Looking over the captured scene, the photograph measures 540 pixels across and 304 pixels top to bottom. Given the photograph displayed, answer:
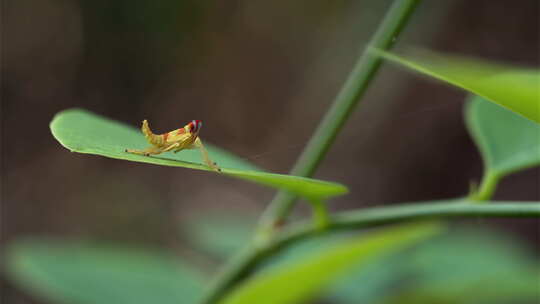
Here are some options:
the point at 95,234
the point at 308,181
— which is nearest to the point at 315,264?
the point at 308,181

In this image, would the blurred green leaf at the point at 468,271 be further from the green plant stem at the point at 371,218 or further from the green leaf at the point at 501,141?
the green plant stem at the point at 371,218

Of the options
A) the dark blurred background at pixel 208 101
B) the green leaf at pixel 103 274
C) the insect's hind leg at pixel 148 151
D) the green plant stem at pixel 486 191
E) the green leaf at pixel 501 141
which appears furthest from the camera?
the dark blurred background at pixel 208 101

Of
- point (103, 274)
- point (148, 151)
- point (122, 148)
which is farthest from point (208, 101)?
point (122, 148)

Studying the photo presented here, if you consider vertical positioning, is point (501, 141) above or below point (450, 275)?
above

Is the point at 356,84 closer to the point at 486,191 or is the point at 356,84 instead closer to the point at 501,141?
the point at 486,191

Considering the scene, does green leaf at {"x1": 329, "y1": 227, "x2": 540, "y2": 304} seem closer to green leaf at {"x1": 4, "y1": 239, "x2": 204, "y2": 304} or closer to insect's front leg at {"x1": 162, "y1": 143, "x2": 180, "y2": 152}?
green leaf at {"x1": 4, "y1": 239, "x2": 204, "y2": 304}

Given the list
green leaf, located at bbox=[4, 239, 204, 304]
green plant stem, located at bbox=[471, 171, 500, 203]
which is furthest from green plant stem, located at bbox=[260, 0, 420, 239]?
green leaf, located at bbox=[4, 239, 204, 304]

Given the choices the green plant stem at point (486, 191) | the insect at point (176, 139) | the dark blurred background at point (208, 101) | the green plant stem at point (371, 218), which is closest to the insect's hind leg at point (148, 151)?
the insect at point (176, 139)
